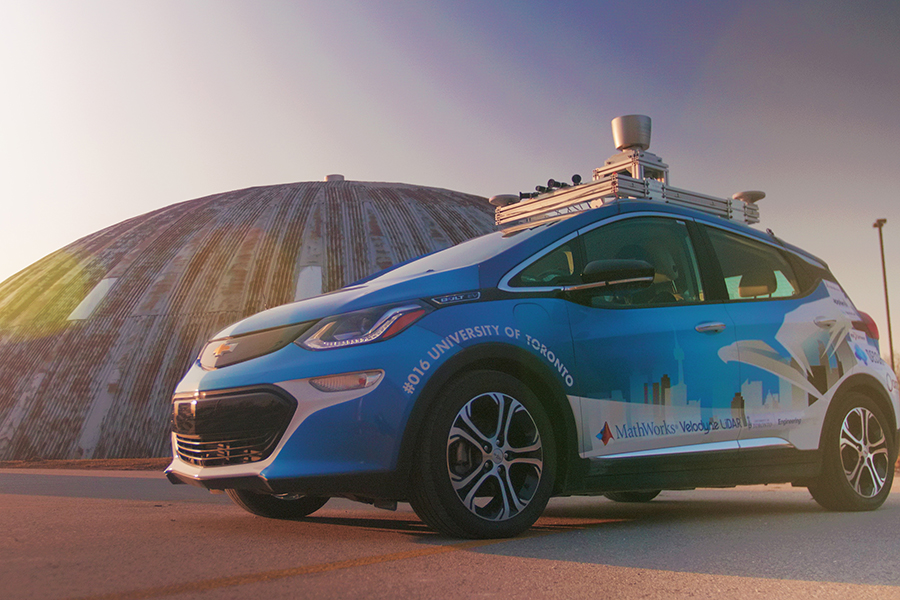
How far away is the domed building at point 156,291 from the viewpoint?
63.8 ft

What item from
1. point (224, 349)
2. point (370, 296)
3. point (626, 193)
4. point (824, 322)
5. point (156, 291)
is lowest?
point (824, 322)

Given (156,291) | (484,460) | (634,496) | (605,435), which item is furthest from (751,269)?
(156,291)

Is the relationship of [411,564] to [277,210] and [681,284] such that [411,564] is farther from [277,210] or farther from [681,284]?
[277,210]

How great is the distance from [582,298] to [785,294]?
6.61 feet

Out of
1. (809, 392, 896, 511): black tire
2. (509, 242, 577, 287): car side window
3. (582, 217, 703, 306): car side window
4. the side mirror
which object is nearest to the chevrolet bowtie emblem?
(509, 242, 577, 287): car side window

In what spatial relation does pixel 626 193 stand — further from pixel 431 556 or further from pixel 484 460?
pixel 431 556

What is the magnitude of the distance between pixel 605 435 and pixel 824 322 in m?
2.32

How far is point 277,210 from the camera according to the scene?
2530 centimetres

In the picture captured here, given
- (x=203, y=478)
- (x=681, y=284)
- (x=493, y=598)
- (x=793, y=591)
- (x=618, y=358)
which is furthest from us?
(x=681, y=284)

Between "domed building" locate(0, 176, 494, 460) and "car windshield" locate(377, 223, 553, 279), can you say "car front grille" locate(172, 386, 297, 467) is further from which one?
"domed building" locate(0, 176, 494, 460)

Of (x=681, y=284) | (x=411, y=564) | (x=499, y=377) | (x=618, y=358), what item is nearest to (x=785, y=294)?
(x=681, y=284)

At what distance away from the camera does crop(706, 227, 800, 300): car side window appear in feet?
18.2

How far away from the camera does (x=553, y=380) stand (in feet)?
14.1

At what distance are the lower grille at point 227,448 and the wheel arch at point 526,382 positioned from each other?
2.40 feet
